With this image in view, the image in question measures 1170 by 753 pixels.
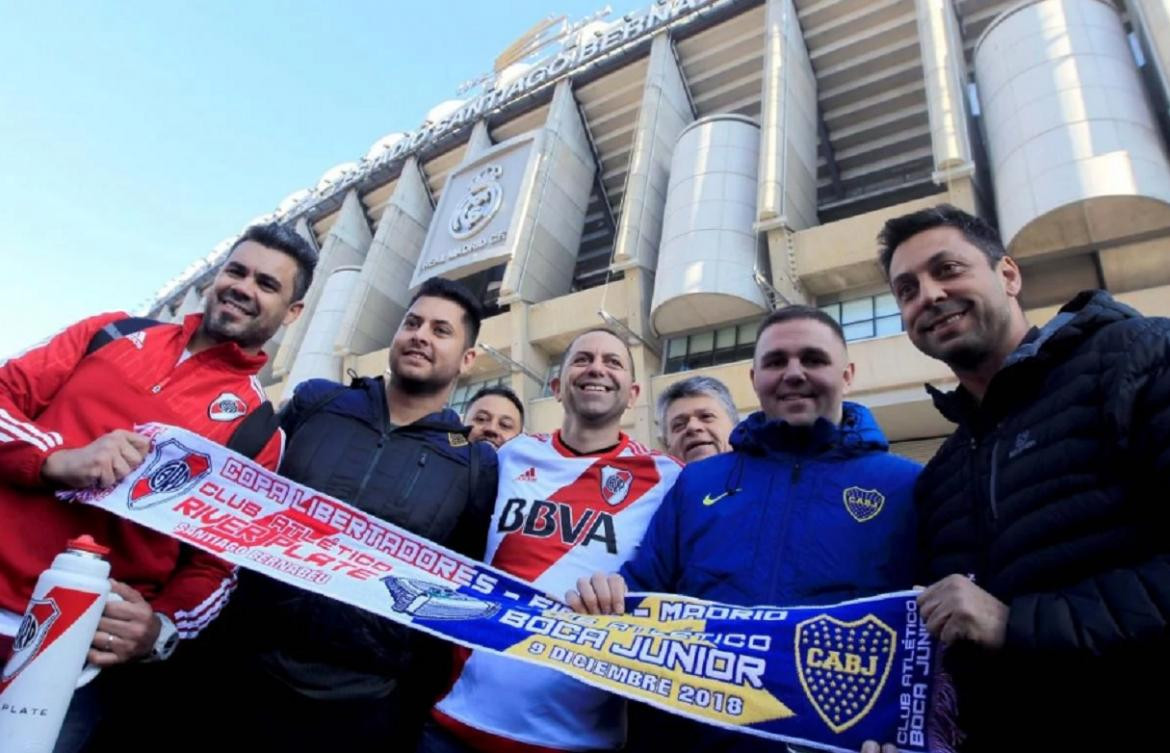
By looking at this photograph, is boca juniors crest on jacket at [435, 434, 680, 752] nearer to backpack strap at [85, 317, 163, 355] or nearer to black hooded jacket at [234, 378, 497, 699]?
black hooded jacket at [234, 378, 497, 699]

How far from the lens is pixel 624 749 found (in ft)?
8.66

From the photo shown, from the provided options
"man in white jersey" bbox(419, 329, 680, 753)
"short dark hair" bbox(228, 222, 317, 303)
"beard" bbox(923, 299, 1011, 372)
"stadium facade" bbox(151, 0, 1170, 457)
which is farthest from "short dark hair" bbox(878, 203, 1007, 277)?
"stadium facade" bbox(151, 0, 1170, 457)

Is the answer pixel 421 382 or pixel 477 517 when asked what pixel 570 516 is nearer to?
pixel 477 517

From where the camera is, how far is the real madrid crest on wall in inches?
966

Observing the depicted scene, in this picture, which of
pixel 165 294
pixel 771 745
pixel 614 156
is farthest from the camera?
pixel 165 294

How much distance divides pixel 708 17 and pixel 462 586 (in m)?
26.3

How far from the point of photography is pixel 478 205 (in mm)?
25188

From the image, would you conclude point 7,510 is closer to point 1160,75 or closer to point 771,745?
point 771,745

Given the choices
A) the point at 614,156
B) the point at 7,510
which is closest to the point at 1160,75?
the point at 614,156

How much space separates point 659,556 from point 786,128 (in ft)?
65.0

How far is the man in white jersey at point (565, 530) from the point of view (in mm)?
2490

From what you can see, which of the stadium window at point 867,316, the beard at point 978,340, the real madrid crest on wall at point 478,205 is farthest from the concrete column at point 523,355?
the beard at point 978,340

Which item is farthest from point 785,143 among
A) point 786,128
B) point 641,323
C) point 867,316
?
point 641,323

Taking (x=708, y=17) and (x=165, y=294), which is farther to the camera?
(x=165, y=294)
